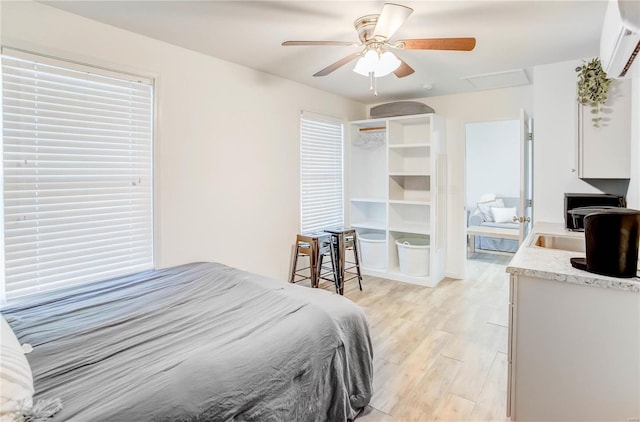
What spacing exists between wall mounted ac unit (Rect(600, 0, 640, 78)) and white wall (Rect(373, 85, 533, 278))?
7.42 feet

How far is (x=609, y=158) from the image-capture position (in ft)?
8.38

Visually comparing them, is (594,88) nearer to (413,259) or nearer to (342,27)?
(342,27)

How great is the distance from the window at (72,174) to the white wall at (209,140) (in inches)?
4.5

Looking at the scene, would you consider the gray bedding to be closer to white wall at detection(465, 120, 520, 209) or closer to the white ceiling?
the white ceiling

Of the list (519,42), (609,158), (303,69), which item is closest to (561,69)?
(519,42)

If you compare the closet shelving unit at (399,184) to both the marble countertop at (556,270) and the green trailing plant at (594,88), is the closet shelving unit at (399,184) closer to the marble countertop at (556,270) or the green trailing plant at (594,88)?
the green trailing plant at (594,88)


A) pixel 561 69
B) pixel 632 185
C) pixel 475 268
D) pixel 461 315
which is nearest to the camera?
pixel 632 185

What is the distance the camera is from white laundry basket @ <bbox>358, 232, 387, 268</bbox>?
461 centimetres

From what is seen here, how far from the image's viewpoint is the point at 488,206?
6.26 m

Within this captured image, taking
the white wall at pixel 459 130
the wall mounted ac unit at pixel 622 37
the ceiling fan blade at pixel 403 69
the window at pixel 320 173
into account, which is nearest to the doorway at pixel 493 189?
the white wall at pixel 459 130

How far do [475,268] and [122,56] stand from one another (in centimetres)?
500

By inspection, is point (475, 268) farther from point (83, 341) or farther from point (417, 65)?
point (83, 341)

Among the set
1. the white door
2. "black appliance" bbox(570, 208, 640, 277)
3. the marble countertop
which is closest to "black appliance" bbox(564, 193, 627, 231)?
the white door

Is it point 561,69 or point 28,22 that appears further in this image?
point 561,69
